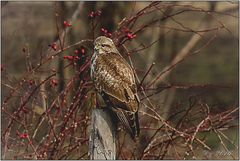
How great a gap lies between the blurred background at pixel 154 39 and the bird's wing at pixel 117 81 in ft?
2.39


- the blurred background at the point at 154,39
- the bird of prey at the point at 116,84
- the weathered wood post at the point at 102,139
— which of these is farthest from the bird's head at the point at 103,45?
the blurred background at the point at 154,39

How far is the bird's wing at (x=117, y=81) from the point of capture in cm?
359

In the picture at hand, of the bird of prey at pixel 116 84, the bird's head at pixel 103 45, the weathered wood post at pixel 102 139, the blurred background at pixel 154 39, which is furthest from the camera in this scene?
the blurred background at pixel 154 39

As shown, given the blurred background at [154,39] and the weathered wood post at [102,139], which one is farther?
the blurred background at [154,39]

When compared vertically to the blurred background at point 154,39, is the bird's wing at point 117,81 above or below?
below

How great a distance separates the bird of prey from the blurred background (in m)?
0.69

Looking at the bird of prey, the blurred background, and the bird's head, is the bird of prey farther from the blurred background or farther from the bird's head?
the blurred background

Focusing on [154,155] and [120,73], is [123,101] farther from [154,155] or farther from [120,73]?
[154,155]

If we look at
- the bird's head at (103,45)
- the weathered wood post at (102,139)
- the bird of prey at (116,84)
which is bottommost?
the weathered wood post at (102,139)

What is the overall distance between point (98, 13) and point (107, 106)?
3.10 ft

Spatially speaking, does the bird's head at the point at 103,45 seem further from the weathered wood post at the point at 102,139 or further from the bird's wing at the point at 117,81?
the weathered wood post at the point at 102,139

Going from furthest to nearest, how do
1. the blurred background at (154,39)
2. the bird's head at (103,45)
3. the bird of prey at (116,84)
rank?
the blurred background at (154,39) → the bird's head at (103,45) → the bird of prey at (116,84)

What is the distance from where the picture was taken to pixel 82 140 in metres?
4.45

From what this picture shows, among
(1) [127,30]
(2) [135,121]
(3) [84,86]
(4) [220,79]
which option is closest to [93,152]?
(2) [135,121]
